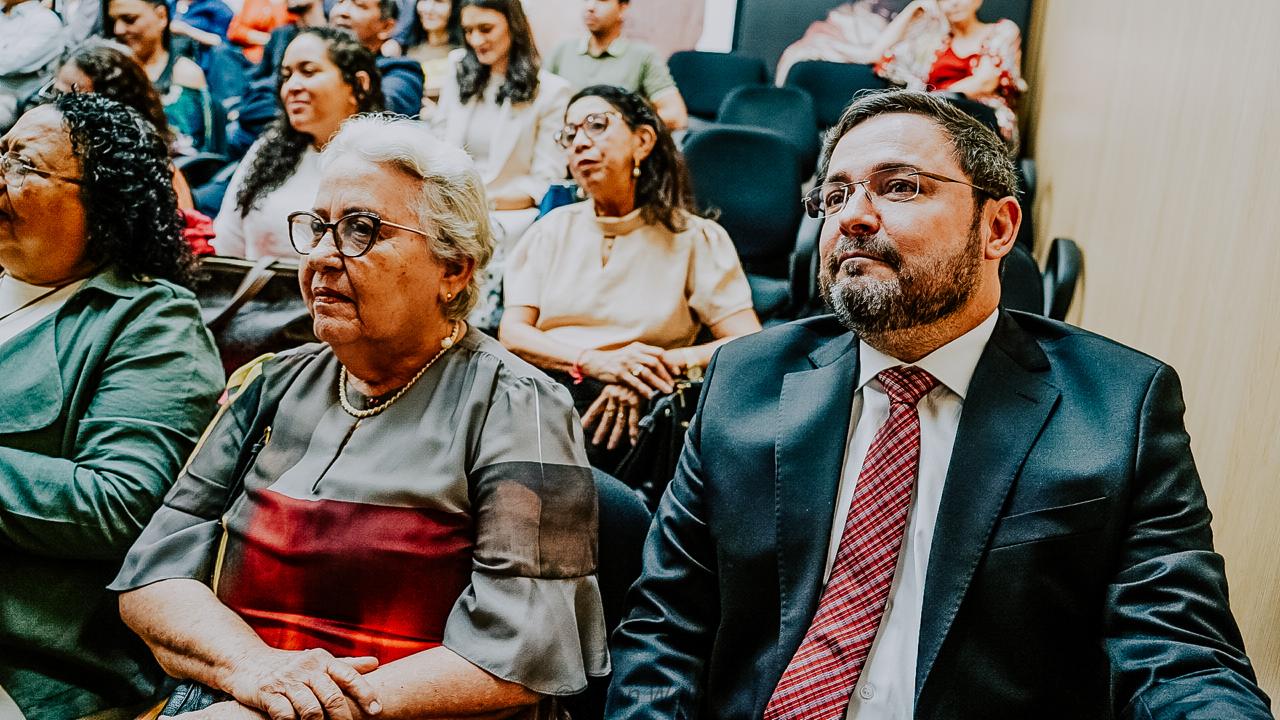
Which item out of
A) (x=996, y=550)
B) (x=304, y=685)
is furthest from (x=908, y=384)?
(x=304, y=685)

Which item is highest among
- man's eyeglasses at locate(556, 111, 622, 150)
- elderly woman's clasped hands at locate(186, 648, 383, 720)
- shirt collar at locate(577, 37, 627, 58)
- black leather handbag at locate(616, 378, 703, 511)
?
shirt collar at locate(577, 37, 627, 58)

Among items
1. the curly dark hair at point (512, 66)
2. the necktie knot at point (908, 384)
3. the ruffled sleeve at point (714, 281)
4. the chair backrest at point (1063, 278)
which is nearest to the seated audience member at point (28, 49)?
the curly dark hair at point (512, 66)

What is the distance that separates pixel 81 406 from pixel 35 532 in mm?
201

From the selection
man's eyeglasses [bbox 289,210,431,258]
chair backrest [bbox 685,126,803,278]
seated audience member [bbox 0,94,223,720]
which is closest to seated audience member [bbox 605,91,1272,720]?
man's eyeglasses [bbox 289,210,431,258]

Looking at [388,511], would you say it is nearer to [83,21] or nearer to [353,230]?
[353,230]

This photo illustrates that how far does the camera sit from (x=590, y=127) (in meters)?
2.63

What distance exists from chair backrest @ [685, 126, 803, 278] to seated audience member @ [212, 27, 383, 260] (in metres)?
1.07

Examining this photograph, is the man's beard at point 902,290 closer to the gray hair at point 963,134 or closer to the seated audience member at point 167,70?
the gray hair at point 963,134

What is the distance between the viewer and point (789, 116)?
14.7ft

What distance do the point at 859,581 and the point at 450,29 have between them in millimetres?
Answer: 4252

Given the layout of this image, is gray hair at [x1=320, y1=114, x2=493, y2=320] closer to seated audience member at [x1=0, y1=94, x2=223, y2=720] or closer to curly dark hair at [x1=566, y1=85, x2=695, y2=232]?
seated audience member at [x1=0, y1=94, x2=223, y2=720]

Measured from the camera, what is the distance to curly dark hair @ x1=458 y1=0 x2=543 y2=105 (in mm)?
3582

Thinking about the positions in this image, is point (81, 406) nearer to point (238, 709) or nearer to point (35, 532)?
point (35, 532)

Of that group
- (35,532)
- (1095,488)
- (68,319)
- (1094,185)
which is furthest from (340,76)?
(1095,488)
